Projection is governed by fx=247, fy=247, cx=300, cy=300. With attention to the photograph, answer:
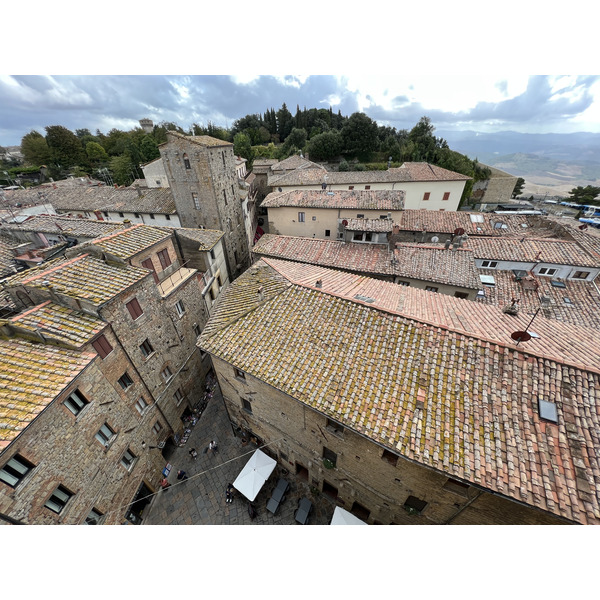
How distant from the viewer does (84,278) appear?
11375mm

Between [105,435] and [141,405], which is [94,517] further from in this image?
[141,405]

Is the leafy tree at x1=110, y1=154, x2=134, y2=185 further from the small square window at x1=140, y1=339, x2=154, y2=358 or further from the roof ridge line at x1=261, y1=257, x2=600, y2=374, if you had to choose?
the roof ridge line at x1=261, y1=257, x2=600, y2=374

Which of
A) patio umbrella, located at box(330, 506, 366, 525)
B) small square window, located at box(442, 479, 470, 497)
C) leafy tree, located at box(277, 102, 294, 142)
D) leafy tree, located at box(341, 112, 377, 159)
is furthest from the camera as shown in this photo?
leafy tree, located at box(277, 102, 294, 142)

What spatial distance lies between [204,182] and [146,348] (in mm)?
19312

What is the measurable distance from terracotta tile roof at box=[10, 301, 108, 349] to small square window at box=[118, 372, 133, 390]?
10.4ft

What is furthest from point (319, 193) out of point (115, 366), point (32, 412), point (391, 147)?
point (391, 147)

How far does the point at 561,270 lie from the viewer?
2323 centimetres

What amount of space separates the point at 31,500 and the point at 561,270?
38089 mm

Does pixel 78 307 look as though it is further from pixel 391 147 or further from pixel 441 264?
pixel 391 147

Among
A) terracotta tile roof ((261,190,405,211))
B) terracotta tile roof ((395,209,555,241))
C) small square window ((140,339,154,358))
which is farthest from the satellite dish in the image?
terracotta tile roof ((395,209,555,241))

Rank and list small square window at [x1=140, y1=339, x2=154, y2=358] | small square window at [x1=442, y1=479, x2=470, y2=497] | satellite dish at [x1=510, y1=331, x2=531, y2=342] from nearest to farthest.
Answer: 1. small square window at [x1=442, y1=479, x2=470, y2=497]
2. satellite dish at [x1=510, y1=331, x2=531, y2=342]
3. small square window at [x1=140, y1=339, x2=154, y2=358]

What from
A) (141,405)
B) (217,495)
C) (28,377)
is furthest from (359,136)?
(217,495)

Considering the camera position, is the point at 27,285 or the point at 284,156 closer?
the point at 27,285

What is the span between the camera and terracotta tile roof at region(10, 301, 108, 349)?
32.3ft
